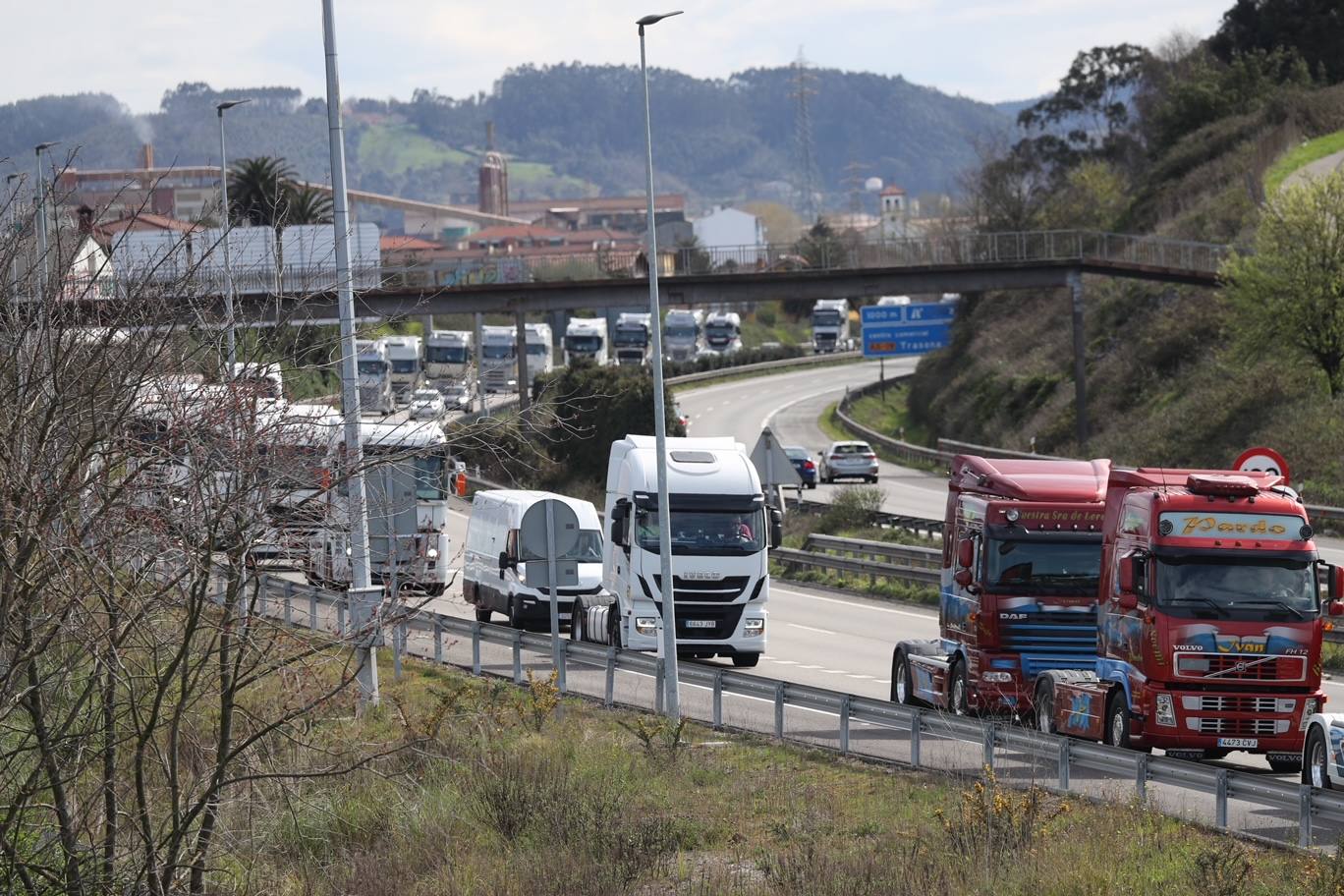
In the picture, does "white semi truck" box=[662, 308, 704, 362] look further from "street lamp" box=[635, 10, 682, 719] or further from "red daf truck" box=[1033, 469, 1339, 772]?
"red daf truck" box=[1033, 469, 1339, 772]

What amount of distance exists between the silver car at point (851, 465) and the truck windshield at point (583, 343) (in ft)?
122

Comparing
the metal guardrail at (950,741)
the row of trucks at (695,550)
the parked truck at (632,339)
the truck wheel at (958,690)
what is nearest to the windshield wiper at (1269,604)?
the metal guardrail at (950,741)

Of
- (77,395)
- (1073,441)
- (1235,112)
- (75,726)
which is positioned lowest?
(1073,441)

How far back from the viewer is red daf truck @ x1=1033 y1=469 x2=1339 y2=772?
17547mm

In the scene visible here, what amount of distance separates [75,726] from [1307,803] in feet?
30.2

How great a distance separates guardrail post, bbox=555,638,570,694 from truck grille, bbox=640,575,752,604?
11.7ft

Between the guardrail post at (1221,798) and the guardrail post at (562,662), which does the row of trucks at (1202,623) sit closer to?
the guardrail post at (1221,798)

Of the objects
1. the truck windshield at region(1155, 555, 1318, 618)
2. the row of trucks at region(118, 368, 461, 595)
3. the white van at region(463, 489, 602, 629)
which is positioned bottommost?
the white van at region(463, 489, 602, 629)

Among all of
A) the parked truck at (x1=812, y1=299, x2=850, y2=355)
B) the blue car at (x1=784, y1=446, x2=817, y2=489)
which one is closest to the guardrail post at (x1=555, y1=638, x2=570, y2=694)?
the blue car at (x1=784, y1=446, x2=817, y2=489)

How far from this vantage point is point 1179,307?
67000 millimetres

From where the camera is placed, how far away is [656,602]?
90.1 feet

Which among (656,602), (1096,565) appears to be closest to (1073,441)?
(656,602)

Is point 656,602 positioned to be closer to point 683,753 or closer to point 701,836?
point 683,753

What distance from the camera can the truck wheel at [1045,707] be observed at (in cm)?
1972
